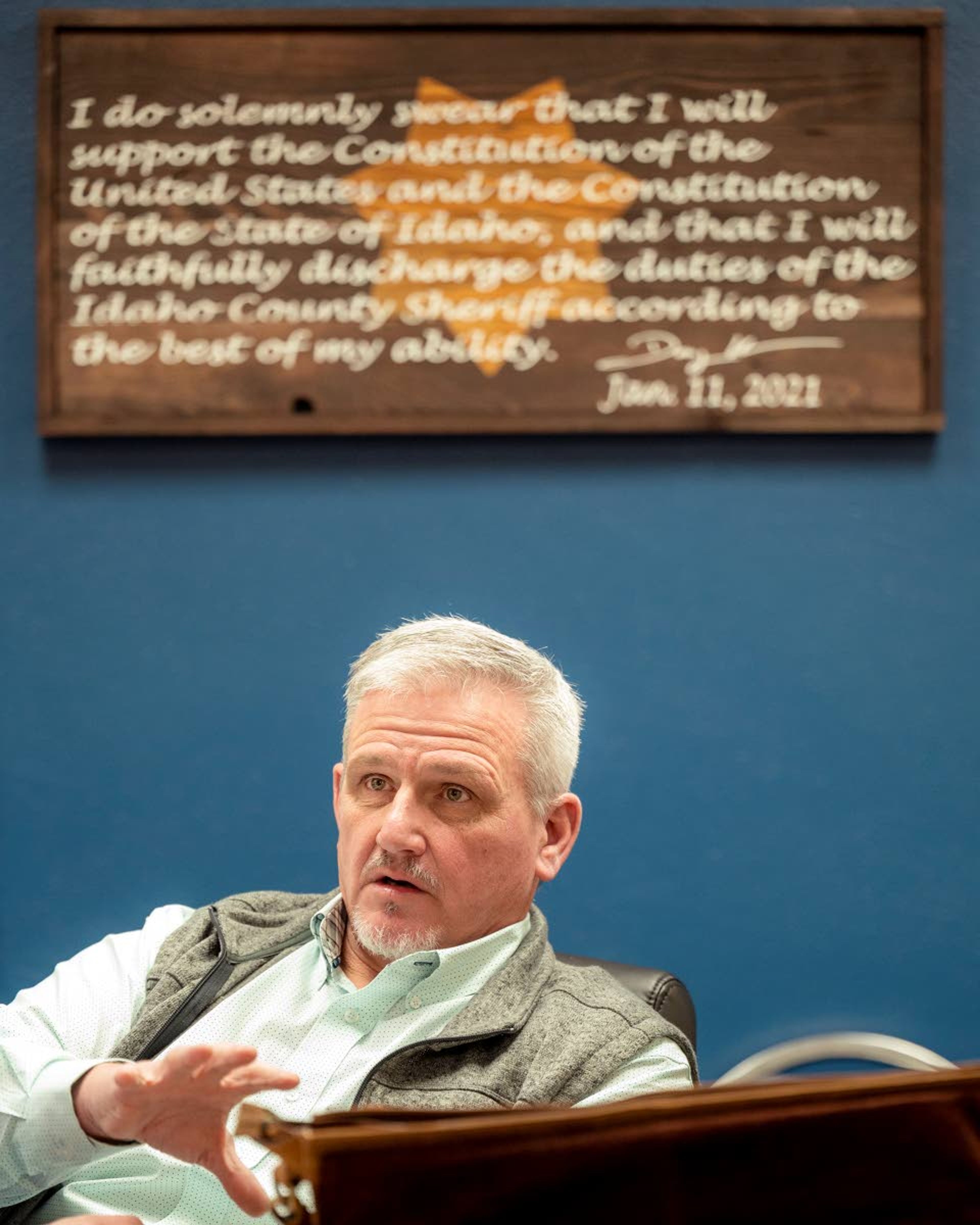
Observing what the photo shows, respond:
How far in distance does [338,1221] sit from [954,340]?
2.04 m

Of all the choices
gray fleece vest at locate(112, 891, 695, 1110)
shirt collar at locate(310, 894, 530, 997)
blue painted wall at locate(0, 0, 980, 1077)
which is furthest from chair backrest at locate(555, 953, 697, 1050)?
blue painted wall at locate(0, 0, 980, 1077)

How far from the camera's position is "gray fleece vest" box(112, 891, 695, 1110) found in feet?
4.12

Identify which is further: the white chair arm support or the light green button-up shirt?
the white chair arm support

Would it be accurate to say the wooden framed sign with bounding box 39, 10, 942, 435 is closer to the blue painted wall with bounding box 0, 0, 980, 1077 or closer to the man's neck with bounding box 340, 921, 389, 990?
the blue painted wall with bounding box 0, 0, 980, 1077

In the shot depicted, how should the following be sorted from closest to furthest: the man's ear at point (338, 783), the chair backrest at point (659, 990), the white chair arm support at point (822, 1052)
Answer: the man's ear at point (338, 783) < the chair backrest at point (659, 990) < the white chair arm support at point (822, 1052)

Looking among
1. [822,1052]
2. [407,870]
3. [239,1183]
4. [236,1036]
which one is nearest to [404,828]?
[407,870]

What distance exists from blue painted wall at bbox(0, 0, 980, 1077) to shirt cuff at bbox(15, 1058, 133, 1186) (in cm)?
111

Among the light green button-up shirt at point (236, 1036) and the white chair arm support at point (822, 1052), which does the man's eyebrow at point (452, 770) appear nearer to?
the light green button-up shirt at point (236, 1036)

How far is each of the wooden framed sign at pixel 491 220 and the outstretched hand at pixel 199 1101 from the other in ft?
4.88

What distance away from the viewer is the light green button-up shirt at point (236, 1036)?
3.86 feet

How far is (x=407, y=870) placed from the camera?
1.42m

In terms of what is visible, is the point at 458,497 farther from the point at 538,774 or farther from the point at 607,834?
the point at 538,774
